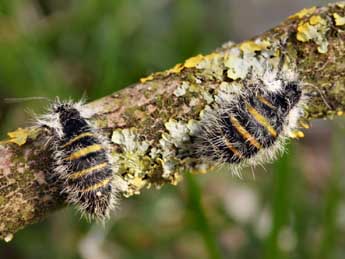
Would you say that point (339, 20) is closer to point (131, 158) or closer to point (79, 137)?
point (131, 158)

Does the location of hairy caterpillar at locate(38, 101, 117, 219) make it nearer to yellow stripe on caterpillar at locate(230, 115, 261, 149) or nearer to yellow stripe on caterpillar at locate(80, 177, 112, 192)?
yellow stripe on caterpillar at locate(80, 177, 112, 192)

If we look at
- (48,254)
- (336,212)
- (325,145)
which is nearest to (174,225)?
(48,254)

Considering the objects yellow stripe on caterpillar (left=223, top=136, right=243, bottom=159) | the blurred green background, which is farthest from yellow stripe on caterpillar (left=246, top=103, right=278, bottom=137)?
the blurred green background

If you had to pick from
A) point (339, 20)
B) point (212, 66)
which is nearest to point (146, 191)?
point (212, 66)

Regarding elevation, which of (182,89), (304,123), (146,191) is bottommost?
(304,123)

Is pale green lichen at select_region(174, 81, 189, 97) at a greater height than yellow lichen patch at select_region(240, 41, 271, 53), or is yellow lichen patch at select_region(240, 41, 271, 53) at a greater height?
yellow lichen patch at select_region(240, 41, 271, 53)

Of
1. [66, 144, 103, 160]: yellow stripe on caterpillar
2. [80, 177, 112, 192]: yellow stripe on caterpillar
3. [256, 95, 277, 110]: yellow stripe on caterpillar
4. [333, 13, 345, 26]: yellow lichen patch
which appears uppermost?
[333, 13, 345, 26]: yellow lichen patch
